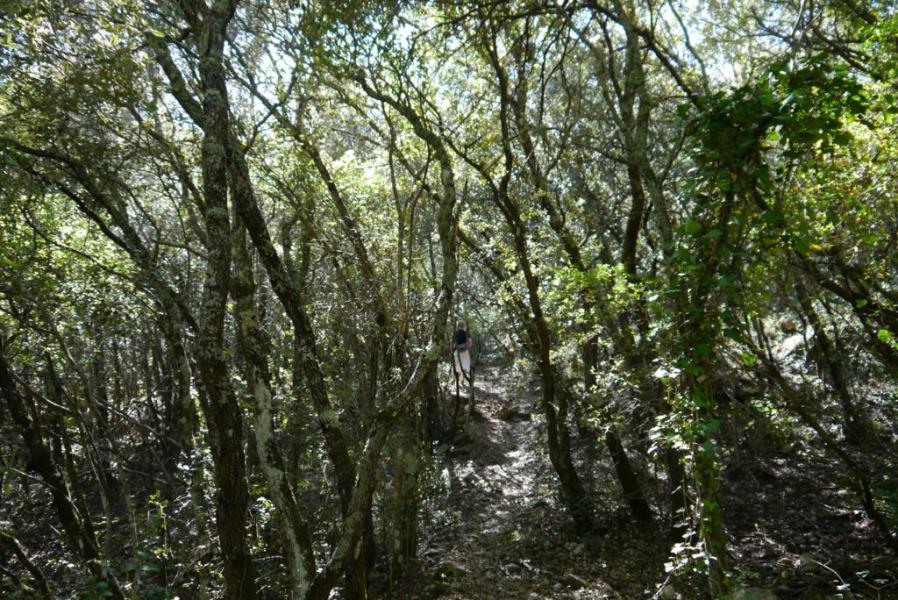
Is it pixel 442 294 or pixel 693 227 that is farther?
pixel 442 294

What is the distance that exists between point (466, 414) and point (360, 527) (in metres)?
13.1

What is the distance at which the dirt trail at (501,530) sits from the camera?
7922mm

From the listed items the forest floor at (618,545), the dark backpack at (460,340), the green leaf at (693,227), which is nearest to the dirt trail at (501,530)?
the forest floor at (618,545)

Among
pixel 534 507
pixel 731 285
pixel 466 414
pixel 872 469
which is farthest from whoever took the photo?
pixel 466 414

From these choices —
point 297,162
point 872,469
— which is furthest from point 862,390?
point 297,162

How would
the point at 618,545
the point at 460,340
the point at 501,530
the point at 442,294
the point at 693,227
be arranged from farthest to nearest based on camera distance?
the point at 460,340
the point at 501,530
the point at 618,545
the point at 442,294
the point at 693,227

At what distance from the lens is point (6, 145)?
5.75 metres

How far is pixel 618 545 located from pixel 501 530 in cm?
241

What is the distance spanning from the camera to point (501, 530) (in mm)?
10320

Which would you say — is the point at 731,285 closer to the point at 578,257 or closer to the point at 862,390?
the point at 578,257

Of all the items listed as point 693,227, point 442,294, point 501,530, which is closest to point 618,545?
point 501,530

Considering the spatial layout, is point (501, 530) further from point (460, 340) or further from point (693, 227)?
point (693, 227)

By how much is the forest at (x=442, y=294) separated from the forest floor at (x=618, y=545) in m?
0.06

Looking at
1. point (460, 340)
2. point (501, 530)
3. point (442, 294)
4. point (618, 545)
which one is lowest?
point (618, 545)
